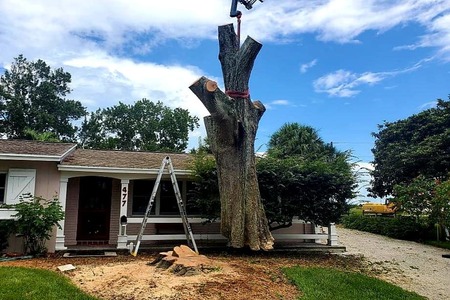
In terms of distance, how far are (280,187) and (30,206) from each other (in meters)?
6.48

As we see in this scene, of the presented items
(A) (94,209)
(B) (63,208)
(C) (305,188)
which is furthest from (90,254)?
(C) (305,188)

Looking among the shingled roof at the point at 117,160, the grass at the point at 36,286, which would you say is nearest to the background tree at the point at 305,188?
the shingled roof at the point at 117,160

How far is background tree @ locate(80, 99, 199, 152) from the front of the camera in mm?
35594

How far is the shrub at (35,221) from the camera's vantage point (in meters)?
8.82

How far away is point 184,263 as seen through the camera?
6.48 metres

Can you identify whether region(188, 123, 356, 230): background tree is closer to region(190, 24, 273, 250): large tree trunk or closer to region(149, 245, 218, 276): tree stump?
region(190, 24, 273, 250): large tree trunk

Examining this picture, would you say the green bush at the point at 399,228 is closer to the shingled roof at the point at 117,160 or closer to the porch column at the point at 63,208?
the shingled roof at the point at 117,160

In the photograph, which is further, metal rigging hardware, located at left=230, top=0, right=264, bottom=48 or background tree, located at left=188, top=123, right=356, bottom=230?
background tree, located at left=188, top=123, right=356, bottom=230

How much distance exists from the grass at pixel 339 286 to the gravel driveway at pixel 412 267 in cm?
75

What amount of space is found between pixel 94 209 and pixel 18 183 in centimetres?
252

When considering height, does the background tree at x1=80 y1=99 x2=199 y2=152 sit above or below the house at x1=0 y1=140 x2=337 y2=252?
above

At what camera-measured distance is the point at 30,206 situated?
9.00m

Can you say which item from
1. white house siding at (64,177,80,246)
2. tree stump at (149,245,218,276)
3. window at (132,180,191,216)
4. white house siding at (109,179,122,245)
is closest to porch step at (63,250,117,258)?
white house siding at (64,177,80,246)

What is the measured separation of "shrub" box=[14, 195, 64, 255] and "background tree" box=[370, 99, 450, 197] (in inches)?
696
